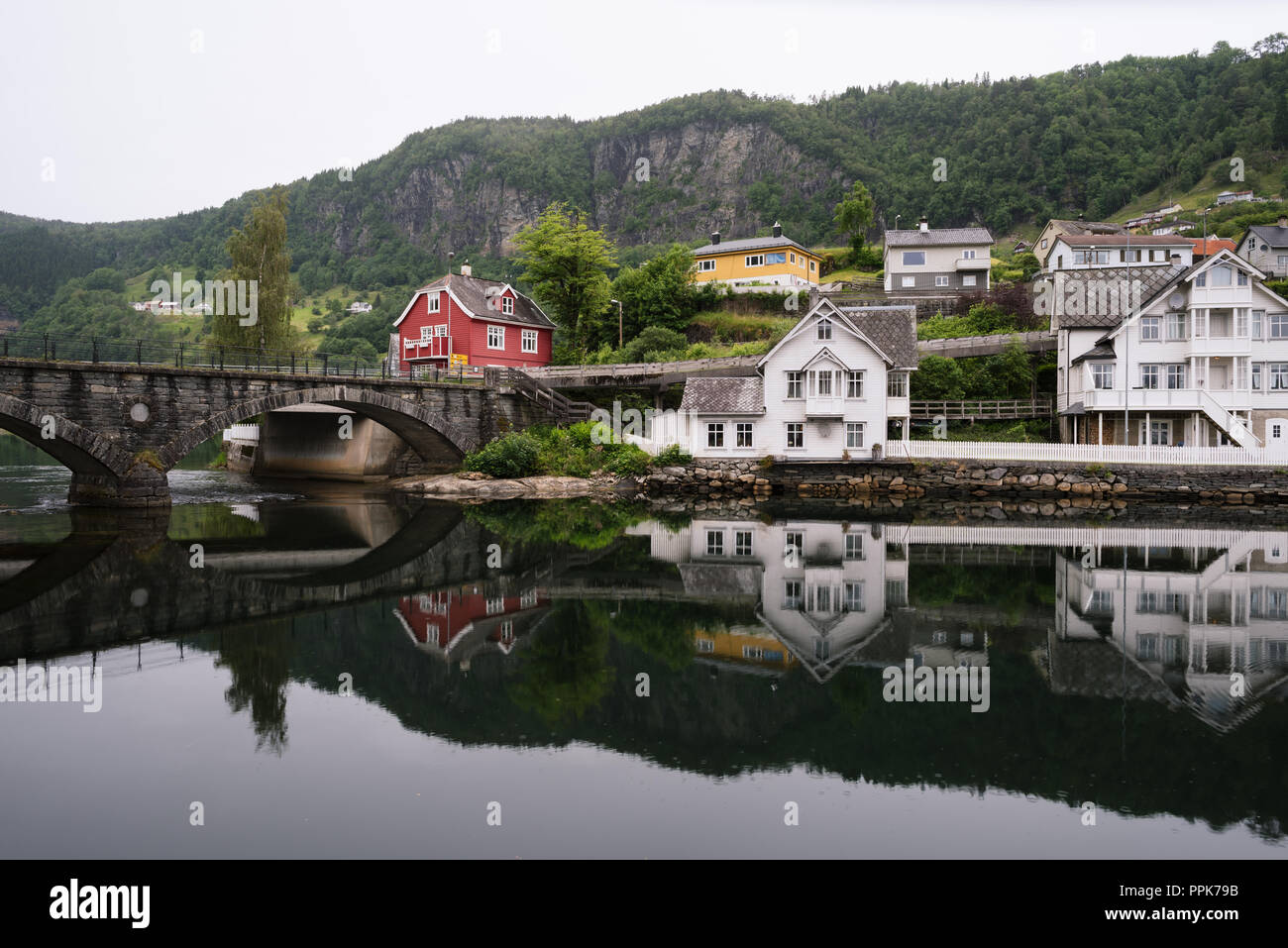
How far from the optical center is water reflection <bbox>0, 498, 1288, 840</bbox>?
35.7 feet

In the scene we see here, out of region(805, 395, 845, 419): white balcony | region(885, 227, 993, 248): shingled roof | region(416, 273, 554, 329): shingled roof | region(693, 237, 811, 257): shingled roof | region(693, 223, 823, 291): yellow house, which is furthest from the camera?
region(693, 237, 811, 257): shingled roof

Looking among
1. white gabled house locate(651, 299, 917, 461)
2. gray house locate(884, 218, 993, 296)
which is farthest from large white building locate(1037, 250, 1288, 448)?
gray house locate(884, 218, 993, 296)

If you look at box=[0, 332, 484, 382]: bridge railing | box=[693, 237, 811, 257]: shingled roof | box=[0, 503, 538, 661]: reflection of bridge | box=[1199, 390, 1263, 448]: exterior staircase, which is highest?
box=[693, 237, 811, 257]: shingled roof

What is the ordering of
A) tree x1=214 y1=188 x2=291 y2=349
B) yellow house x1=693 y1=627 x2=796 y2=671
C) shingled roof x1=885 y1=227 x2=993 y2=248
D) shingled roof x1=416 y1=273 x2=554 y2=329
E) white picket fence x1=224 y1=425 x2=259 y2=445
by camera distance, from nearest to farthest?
yellow house x1=693 y1=627 x2=796 y2=671 < tree x1=214 y1=188 x2=291 y2=349 < shingled roof x1=416 y1=273 x2=554 y2=329 < white picket fence x1=224 y1=425 x2=259 y2=445 < shingled roof x1=885 y1=227 x2=993 y2=248

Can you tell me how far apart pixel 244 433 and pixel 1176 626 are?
206ft

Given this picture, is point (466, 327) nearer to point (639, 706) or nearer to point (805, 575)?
point (805, 575)

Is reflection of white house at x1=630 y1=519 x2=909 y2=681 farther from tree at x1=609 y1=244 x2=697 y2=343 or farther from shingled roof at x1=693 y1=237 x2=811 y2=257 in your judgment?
shingled roof at x1=693 y1=237 x2=811 y2=257

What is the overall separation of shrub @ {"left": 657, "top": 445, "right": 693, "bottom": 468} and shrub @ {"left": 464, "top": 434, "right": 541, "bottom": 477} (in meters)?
7.03

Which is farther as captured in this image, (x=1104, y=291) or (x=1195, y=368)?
(x=1104, y=291)

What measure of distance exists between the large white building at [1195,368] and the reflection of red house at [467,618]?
37.1m

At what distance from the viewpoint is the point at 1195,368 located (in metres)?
44.1

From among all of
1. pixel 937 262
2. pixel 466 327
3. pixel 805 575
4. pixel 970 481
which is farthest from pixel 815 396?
pixel 937 262

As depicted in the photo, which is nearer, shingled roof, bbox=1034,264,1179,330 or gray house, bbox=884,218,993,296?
shingled roof, bbox=1034,264,1179,330

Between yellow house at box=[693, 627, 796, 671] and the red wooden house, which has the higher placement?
the red wooden house
